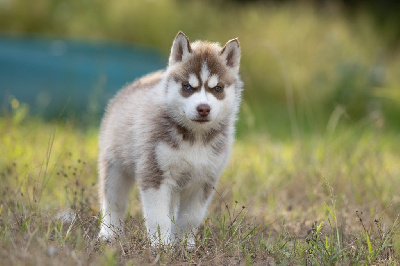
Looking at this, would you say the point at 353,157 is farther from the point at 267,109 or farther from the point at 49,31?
the point at 49,31

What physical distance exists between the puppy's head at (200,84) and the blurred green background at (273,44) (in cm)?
405

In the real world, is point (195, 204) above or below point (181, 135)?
below

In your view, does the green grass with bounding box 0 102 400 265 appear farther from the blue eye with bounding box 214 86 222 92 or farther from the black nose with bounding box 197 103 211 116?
the blue eye with bounding box 214 86 222 92

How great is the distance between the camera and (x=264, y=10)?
555 inches

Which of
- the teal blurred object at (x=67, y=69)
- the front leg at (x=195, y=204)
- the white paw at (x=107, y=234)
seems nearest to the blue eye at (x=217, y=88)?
the front leg at (x=195, y=204)

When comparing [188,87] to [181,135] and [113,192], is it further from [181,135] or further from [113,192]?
[113,192]

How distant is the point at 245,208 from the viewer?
5082mm

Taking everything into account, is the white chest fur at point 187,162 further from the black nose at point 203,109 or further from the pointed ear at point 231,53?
the pointed ear at point 231,53

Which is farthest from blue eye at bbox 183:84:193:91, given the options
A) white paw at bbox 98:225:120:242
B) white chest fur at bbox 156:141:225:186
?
white paw at bbox 98:225:120:242

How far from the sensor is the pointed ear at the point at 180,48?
4230 mm

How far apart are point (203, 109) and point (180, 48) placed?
61cm

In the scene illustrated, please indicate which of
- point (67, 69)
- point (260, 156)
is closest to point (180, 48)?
point (260, 156)

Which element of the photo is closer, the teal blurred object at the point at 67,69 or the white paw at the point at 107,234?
the white paw at the point at 107,234

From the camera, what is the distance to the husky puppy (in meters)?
4.08
